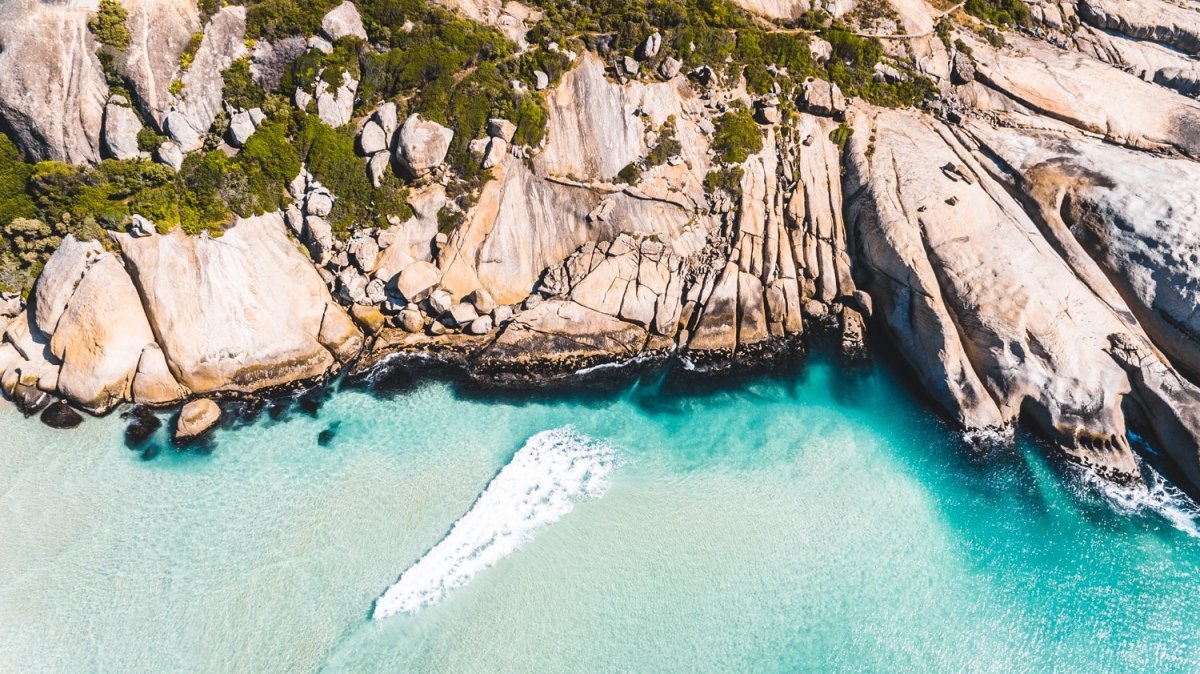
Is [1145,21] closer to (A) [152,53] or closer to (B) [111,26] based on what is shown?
(A) [152,53]

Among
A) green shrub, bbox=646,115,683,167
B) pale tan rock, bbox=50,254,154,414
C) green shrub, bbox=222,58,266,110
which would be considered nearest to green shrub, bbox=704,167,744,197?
green shrub, bbox=646,115,683,167

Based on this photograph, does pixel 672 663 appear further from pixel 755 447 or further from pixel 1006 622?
pixel 1006 622

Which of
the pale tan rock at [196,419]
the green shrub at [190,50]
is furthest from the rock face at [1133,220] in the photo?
the green shrub at [190,50]

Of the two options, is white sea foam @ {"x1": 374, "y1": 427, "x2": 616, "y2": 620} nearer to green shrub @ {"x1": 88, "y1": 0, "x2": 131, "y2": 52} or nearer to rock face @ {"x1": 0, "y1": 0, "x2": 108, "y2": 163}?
rock face @ {"x1": 0, "y1": 0, "x2": 108, "y2": 163}

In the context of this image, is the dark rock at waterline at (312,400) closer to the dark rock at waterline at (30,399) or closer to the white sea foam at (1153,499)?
the dark rock at waterline at (30,399)

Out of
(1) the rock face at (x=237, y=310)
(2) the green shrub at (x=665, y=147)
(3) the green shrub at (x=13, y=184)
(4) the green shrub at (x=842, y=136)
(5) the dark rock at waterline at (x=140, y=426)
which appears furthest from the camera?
(4) the green shrub at (x=842, y=136)

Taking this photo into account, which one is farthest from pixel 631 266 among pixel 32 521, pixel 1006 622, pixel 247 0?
pixel 32 521
